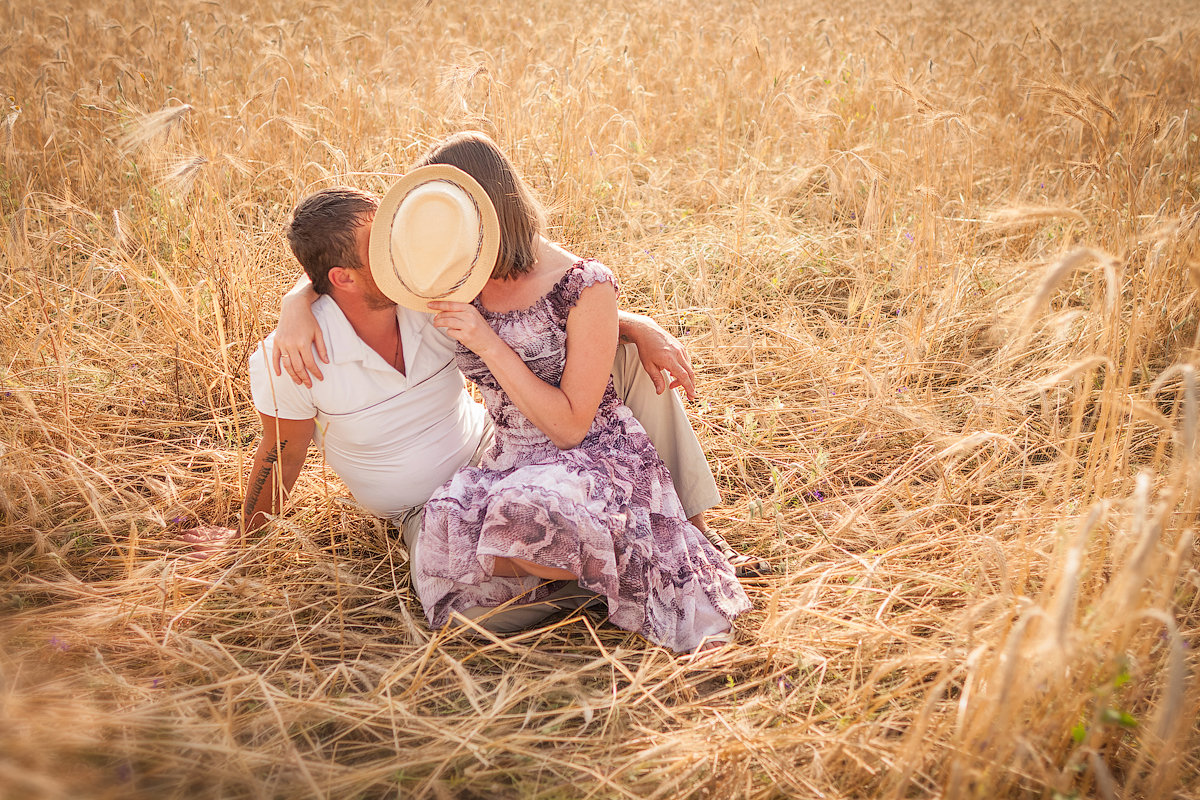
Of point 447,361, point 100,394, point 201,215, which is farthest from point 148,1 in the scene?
point 447,361

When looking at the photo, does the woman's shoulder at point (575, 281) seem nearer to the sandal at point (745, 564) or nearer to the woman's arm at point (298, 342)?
the woman's arm at point (298, 342)

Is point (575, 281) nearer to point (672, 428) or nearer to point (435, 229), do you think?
point (435, 229)

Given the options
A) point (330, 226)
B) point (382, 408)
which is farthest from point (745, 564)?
point (330, 226)

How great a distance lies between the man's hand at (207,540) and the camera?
2227 mm

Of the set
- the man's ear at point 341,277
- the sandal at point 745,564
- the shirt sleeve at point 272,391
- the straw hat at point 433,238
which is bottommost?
the sandal at point 745,564

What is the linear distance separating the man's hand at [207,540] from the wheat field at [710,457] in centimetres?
5

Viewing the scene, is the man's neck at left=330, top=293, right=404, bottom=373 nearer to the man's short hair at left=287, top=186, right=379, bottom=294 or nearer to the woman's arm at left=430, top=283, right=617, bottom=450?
the man's short hair at left=287, top=186, right=379, bottom=294

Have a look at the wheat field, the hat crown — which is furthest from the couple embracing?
the wheat field

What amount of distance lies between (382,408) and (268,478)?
41cm

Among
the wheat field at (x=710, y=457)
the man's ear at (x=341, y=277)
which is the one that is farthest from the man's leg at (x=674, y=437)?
the man's ear at (x=341, y=277)

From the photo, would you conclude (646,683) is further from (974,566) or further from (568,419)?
(974,566)

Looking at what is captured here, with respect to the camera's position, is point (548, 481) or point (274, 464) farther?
point (274, 464)

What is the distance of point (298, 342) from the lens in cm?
197

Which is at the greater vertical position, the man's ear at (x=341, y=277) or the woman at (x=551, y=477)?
the man's ear at (x=341, y=277)
